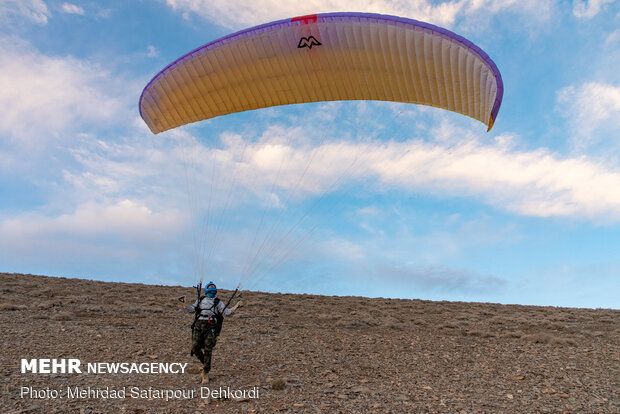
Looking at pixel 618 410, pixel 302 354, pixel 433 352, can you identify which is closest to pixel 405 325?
pixel 433 352

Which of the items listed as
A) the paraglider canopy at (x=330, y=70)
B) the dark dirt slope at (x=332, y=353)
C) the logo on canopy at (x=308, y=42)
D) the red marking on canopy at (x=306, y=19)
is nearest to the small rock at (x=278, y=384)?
the dark dirt slope at (x=332, y=353)

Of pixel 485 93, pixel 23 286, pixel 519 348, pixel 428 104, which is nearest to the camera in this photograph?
pixel 485 93

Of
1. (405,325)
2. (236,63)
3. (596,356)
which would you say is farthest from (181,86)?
(596,356)

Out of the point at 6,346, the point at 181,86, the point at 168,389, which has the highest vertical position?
the point at 181,86

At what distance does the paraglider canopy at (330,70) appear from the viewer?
941 centimetres

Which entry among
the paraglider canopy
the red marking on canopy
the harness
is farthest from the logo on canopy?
the harness

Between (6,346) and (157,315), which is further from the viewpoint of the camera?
(157,315)

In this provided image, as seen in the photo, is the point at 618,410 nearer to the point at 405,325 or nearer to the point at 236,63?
the point at 405,325

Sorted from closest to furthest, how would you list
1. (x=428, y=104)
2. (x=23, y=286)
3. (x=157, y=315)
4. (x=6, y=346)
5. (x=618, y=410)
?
(x=618, y=410), (x=6, y=346), (x=428, y=104), (x=157, y=315), (x=23, y=286)

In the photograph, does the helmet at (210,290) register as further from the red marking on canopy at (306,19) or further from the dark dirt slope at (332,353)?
the red marking on canopy at (306,19)

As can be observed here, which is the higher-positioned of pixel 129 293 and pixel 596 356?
pixel 129 293

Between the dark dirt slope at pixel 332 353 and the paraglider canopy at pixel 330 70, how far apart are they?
5725mm

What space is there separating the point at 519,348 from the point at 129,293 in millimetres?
16260

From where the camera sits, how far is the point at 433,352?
37.1ft
